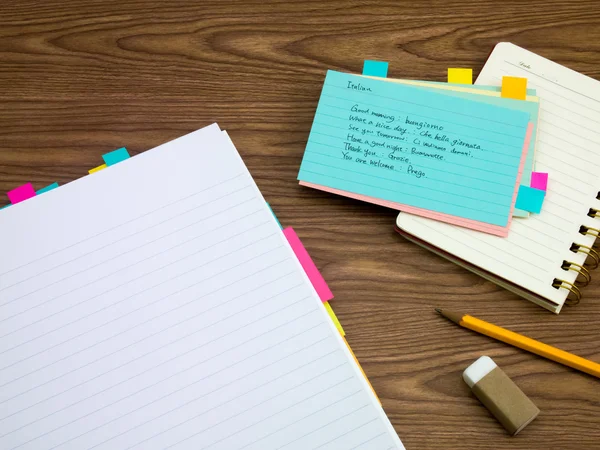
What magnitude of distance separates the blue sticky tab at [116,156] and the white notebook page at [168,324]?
41 mm

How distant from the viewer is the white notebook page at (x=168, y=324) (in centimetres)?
64

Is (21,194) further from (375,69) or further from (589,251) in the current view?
(589,251)

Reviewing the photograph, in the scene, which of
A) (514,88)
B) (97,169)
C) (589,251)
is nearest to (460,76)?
(514,88)

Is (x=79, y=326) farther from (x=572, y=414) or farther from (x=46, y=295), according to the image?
(x=572, y=414)

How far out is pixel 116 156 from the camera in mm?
772

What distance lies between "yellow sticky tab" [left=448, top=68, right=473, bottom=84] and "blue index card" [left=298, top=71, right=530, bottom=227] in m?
0.06

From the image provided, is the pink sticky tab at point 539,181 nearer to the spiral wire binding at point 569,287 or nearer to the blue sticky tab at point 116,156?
the spiral wire binding at point 569,287

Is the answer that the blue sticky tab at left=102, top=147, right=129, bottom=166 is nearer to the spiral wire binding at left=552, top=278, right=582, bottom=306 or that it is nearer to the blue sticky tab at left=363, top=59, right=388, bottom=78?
the blue sticky tab at left=363, top=59, right=388, bottom=78

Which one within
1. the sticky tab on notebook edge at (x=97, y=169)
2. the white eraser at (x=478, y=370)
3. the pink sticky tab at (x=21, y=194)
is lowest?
the white eraser at (x=478, y=370)

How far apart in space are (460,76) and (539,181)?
0.62 feet

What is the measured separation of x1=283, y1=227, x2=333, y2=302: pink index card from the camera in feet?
2.32

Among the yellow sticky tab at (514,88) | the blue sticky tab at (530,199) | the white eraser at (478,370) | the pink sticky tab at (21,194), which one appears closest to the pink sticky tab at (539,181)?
the blue sticky tab at (530,199)

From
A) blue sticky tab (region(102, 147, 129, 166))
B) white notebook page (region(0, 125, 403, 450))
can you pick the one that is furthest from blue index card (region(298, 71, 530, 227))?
blue sticky tab (region(102, 147, 129, 166))

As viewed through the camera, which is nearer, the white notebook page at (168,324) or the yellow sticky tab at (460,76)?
the white notebook page at (168,324)
